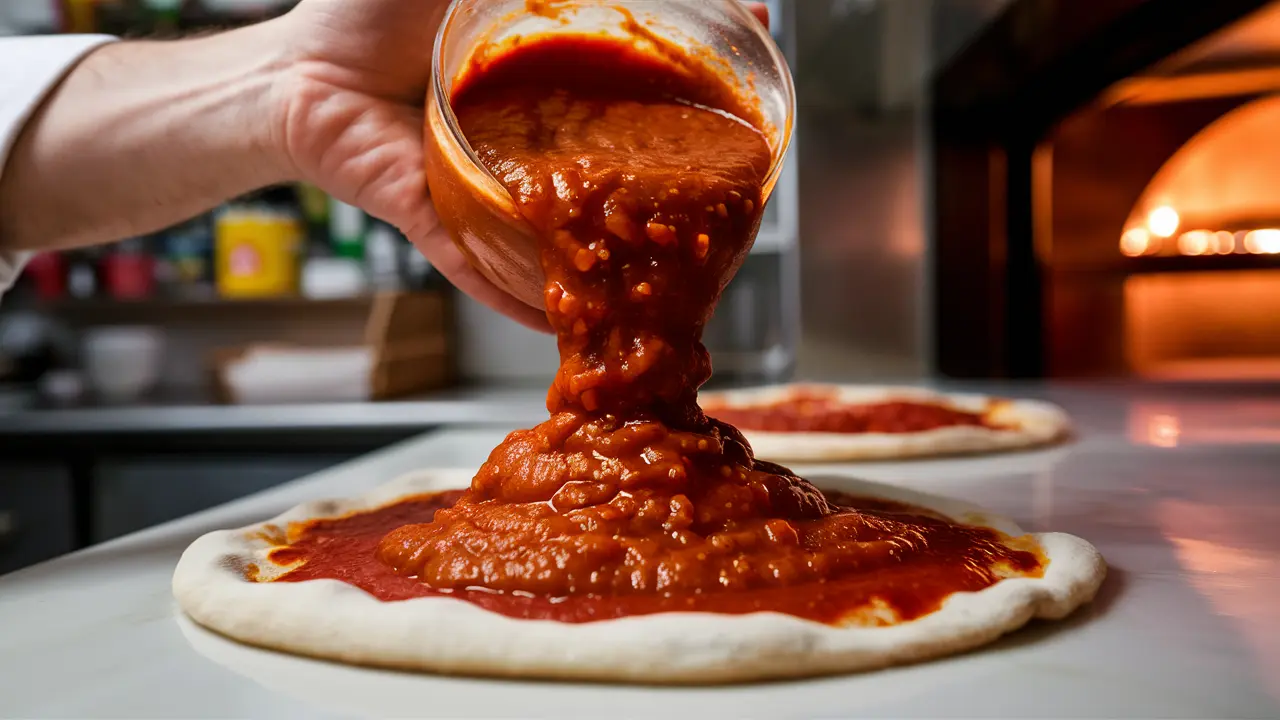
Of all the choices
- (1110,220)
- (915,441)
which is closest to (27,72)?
(915,441)

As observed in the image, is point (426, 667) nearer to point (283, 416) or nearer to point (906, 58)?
point (283, 416)

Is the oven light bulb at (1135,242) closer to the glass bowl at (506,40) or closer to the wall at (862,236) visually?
the wall at (862,236)

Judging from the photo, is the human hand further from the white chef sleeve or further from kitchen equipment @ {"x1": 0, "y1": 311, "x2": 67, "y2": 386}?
kitchen equipment @ {"x1": 0, "y1": 311, "x2": 67, "y2": 386}

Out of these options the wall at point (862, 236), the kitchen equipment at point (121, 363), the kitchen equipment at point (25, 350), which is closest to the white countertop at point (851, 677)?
the wall at point (862, 236)

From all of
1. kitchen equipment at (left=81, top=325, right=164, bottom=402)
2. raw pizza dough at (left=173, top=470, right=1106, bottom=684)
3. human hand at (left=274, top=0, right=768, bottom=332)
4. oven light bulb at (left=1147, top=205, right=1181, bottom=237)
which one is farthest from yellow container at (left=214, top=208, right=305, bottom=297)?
oven light bulb at (left=1147, top=205, right=1181, bottom=237)

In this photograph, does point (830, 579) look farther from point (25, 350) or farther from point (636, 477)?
point (25, 350)

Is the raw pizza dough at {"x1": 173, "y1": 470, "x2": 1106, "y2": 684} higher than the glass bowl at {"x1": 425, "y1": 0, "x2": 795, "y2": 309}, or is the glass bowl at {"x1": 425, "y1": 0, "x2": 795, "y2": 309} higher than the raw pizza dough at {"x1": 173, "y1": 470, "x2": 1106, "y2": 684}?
the glass bowl at {"x1": 425, "y1": 0, "x2": 795, "y2": 309}
